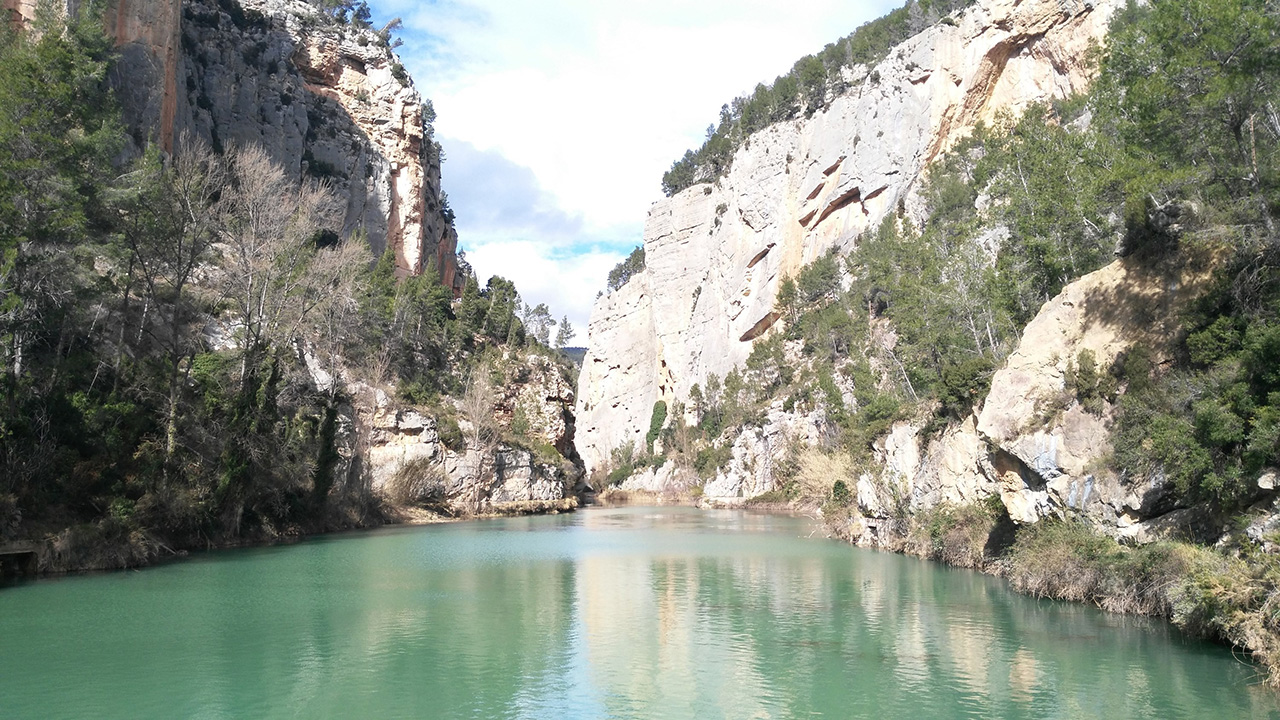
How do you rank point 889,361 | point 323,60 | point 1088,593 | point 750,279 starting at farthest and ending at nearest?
point 750,279 < point 323,60 < point 889,361 < point 1088,593

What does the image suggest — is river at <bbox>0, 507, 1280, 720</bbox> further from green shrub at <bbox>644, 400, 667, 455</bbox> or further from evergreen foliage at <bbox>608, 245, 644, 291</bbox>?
evergreen foliage at <bbox>608, 245, 644, 291</bbox>

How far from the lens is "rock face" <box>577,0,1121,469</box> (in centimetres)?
6212

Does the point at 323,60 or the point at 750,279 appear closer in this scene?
the point at 323,60

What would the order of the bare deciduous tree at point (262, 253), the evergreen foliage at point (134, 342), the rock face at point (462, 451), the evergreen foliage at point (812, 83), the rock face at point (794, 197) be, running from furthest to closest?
1. the evergreen foliage at point (812, 83)
2. the rock face at point (794, 197)
3. the rock face at point (462, 451)
4. the bare deciduous tree at point (262, 253)
5. the evergreen foliage at point (134, 342)

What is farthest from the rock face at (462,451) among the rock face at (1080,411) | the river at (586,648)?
the rock face at (1080,411)

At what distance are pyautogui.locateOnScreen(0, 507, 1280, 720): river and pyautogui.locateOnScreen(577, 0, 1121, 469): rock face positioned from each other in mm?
38897

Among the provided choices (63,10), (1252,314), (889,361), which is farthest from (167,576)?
(889,361)

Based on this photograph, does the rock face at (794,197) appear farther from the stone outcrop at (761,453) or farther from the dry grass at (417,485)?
the dry grass at (417,485)

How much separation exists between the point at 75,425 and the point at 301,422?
594 inches

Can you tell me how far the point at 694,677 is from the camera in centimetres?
1345

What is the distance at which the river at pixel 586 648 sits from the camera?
1191 cm

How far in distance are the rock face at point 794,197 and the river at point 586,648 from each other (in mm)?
38897

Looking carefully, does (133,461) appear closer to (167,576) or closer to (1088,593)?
(167,576)

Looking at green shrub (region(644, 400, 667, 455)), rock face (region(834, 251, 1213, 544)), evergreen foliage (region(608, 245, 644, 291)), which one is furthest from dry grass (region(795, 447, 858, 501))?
evergreen foliage (region(608, 245, 644, 291))
